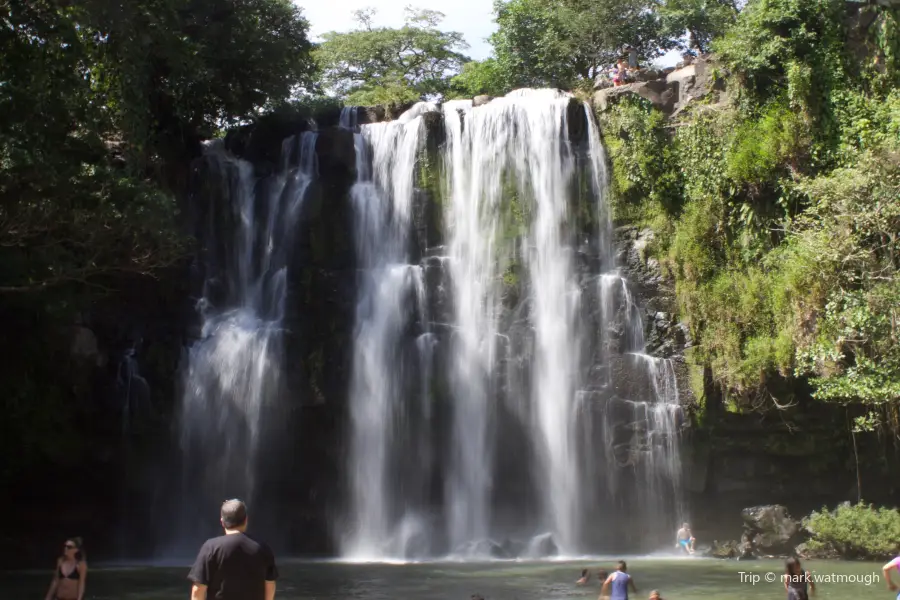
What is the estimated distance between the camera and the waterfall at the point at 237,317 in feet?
70.9

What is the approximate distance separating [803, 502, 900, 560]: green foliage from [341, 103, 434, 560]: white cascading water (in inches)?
339

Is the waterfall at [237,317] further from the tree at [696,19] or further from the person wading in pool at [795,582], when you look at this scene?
the tree at [696,19]

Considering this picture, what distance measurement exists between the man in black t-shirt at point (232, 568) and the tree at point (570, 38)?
32089 millimetres

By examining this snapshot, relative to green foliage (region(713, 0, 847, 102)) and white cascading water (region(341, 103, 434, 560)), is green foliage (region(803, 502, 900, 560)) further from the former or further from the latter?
green foliage (region(713, 0, 847, 102))

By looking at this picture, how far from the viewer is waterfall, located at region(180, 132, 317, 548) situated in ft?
70.9

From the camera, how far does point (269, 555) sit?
17.8 feet

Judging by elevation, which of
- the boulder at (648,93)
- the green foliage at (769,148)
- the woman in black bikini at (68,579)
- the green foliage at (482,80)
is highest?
the green foliage at (482,80)

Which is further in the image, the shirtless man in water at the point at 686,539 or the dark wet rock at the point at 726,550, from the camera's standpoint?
the shirtless man in water at the point at 686,539

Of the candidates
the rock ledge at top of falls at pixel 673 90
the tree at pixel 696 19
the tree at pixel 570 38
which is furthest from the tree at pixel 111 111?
the tree at pixel 696 19

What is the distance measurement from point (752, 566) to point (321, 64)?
3112 centimetres

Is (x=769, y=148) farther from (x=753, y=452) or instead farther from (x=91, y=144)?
(x=91, y=144)

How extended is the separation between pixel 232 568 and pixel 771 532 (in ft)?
52.3

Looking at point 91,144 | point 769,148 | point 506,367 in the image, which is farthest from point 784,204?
point 91,144

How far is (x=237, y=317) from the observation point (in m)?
23.0
